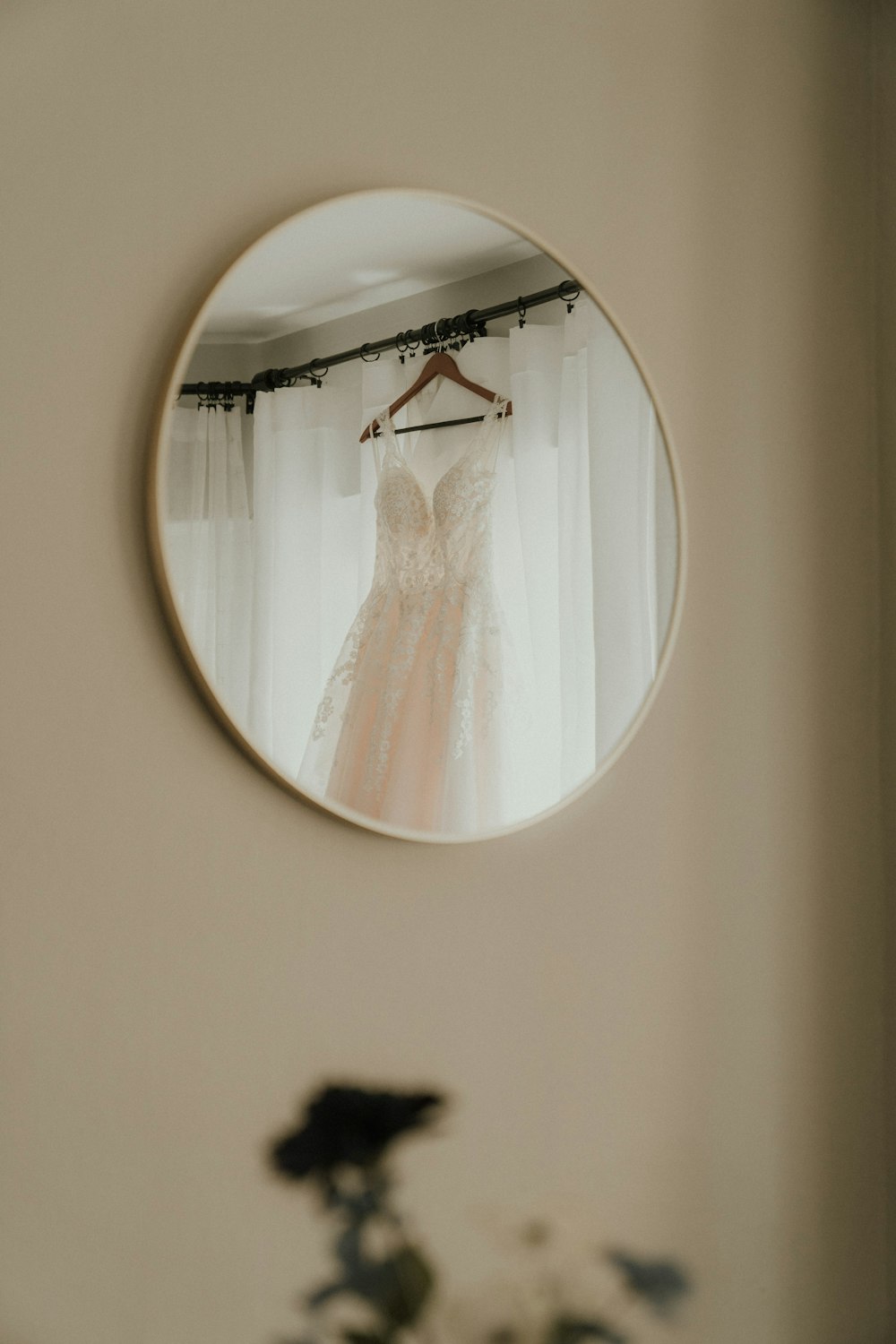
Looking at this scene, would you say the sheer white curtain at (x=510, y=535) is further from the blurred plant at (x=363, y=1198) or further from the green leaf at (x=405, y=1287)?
the green leaf at (x=405, y=1287)

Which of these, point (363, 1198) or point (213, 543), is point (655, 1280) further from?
point (213, 543)

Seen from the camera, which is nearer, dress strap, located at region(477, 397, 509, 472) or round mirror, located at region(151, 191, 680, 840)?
round mirror, located at region(151, 191, 680, 840)

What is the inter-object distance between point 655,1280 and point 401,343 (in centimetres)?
115

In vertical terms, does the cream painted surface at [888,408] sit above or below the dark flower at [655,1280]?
above

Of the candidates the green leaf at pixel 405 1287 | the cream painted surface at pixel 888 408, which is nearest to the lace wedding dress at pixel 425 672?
the green leaf at pixel 405 1287

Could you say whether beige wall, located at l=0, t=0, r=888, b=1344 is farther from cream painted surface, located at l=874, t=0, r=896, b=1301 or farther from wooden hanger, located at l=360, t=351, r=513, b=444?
wooden hanger, located at l=360, t=351, r=513, b=444

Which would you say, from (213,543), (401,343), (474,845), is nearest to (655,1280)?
(474,845)

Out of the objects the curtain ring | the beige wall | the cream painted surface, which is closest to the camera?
the beige wall

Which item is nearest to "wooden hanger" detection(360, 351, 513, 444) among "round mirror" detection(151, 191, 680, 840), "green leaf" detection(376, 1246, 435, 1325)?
"round mirror" detection(151, 191, 680, 840)

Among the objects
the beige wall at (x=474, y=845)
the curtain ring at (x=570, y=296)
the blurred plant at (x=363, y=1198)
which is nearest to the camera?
the beige wall at (x=474, y=845)

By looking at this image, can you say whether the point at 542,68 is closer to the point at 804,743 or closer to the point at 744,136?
the point at 744,136

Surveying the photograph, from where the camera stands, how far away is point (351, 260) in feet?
3.65

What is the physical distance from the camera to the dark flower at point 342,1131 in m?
1.06

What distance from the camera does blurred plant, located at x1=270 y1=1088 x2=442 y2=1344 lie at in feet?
3.51
